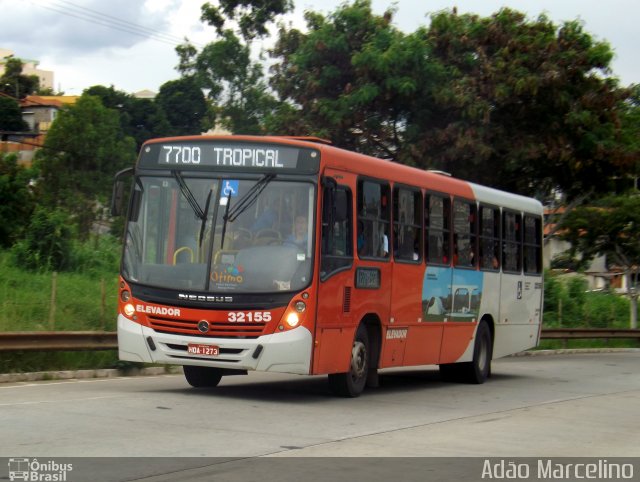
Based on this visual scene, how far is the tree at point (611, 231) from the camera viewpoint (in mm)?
39344

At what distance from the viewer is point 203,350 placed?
12.2 metres

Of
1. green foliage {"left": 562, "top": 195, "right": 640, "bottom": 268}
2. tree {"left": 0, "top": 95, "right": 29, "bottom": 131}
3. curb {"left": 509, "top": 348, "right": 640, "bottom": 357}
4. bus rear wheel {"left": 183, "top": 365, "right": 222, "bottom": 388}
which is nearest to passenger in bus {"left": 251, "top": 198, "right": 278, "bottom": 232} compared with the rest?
bus rear wheel {"left": 183, "top": 365, "right": 222, "bottom": 388}

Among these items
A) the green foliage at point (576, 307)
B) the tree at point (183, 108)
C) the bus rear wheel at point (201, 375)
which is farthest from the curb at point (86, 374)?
the tree at point (183, 108)

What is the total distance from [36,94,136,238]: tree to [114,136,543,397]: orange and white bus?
4001 cm

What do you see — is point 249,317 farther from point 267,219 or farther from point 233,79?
point 233,79

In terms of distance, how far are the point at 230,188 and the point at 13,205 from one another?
2702 cm

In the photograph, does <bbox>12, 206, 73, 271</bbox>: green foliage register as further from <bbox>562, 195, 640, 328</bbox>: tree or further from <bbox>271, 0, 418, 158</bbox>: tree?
<bbox>562, 195, 640, 328</bbox>: tree

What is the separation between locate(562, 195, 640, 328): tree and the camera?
39344 millimetres

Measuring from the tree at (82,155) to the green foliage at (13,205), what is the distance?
1228 cm

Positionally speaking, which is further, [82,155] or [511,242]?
[82,155]

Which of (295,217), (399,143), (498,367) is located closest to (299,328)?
(295,217)

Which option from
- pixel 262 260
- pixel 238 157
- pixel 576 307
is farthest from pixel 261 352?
pixel 576 307

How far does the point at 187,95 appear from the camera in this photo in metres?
85.4

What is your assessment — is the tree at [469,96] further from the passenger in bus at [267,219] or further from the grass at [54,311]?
the passenger in bus at [267,219]
